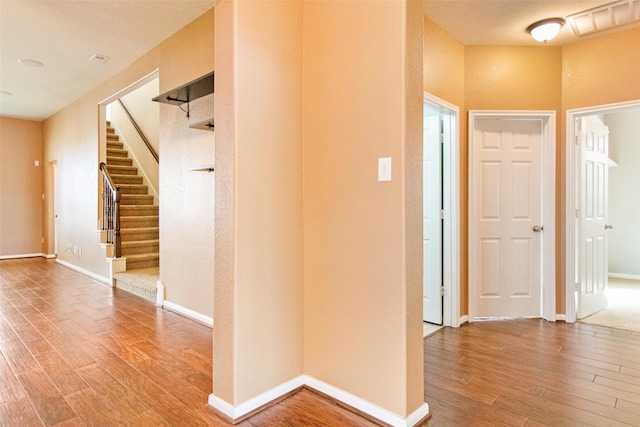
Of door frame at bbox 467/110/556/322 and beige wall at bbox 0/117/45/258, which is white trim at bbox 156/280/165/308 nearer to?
door frame at bbox 467/110/556/322

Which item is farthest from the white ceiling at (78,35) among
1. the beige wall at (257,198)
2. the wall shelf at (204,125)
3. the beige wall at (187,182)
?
the beige wall at (257,198)

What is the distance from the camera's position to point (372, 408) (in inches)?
74.9

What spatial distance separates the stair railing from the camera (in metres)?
5.08

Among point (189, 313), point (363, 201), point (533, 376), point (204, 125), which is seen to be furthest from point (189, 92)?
point (533, 376)

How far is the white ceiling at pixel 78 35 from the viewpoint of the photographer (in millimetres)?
3188

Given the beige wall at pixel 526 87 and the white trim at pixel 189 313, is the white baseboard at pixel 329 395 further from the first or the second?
the beige wall at pixel 526 87

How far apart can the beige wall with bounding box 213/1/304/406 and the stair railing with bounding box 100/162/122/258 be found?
381cm

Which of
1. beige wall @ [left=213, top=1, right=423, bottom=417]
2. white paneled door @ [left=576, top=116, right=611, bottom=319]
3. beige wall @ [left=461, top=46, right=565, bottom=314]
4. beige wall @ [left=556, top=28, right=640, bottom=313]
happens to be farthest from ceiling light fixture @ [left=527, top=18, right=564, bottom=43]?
beige wall @ [left=213, top=1, right=423, bottom=417]

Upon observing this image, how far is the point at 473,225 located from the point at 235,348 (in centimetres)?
266

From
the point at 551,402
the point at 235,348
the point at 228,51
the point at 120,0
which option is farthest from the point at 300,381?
the point at 120,0

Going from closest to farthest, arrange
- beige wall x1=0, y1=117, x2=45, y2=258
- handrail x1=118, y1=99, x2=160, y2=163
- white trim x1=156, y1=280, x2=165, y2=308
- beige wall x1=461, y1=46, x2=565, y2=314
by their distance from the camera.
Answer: beige wall x1=461, y1=46, x2=565, y2=314
white trim x1=156, y1=280, x2=165, y2=308
handrail x1=118, y1=99, x2=160, y2=163
beige wall x1=0, y1=117, x2=45, y2=258

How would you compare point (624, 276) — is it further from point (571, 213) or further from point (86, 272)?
point (86, 272)

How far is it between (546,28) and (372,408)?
325 centimetres

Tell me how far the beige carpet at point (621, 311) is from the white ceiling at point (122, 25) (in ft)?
8.90
